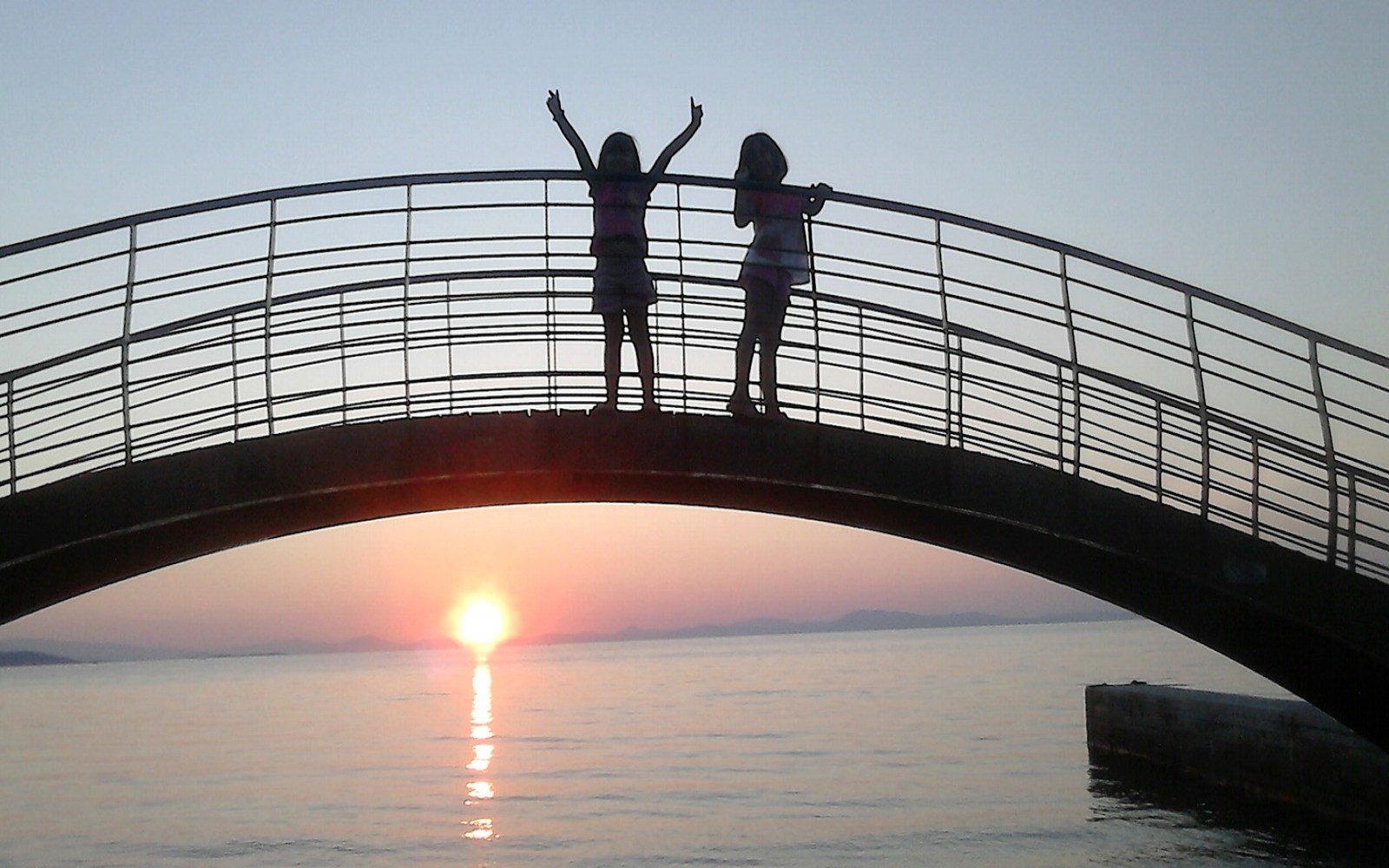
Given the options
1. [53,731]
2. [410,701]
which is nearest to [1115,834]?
[53,731]

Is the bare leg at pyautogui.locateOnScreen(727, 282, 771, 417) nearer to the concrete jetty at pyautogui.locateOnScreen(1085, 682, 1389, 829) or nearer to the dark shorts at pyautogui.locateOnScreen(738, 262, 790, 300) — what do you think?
the dark shorts at pyautogui.locateOnScreen(738, 262, 790, 300)

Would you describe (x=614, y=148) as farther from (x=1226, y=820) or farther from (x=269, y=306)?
(x=1226, y=820)

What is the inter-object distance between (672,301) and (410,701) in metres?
75.9

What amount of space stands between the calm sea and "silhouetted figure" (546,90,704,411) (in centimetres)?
1058

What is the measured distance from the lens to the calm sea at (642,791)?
21.3 meters

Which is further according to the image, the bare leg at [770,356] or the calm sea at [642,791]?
the calm sea at [642,791]

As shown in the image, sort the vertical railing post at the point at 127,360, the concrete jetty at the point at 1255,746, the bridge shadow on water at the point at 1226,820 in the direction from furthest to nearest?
the bridge shadow on water at the point at 1226,820, the concrete jetty at the point at 1255,746, the vertical railing post at the point at 127,360

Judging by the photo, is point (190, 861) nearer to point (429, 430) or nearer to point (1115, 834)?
point (1115, 834)

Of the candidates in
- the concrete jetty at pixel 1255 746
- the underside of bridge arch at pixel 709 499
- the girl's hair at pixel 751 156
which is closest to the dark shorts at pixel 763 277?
the girl's hair at pixel 751 156

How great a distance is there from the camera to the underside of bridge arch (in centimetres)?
838

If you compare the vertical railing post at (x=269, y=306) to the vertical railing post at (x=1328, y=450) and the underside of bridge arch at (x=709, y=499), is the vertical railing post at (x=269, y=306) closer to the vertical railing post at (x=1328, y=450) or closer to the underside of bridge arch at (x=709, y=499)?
the underside of bridge arch at (x=709, y=499)

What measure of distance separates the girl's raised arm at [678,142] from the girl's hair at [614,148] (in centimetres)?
15

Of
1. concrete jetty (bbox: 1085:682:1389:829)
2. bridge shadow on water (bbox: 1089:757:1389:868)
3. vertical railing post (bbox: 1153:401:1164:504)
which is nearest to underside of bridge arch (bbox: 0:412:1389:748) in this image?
vertical railing post (bbox: 1153:401:1164:504)

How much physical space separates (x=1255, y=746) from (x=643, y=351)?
13.2 m
